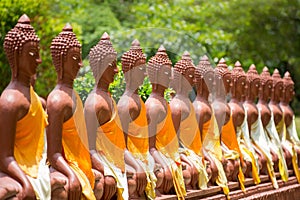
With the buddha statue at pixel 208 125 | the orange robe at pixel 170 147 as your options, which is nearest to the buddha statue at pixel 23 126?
the orange robe at pixel 170 147

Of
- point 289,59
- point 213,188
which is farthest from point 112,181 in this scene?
point 289,59

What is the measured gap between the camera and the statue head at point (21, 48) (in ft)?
14.1

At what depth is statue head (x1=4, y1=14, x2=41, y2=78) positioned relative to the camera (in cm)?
431

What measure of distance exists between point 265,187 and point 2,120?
13.9ft

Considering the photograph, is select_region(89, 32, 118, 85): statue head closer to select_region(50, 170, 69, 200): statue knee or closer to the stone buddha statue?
select_region(50, 170, 69, 200): statue knee

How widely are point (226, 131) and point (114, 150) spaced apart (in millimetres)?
2300

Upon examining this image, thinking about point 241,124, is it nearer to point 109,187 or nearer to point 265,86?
point 265,86

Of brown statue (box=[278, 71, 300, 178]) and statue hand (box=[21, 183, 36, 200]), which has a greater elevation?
statue hand (box=[21, 183, 36, 200])

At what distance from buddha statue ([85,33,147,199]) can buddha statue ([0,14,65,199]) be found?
632mm

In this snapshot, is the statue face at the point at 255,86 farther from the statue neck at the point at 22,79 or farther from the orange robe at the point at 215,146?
the statue neck at the point at 22,79

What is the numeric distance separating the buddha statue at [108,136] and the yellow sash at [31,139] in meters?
0.67

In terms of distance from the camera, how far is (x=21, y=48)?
432 centimetres

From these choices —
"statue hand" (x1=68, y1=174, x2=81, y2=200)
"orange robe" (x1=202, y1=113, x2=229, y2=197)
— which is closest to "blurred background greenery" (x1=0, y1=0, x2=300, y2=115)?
"orange robe" (x1=202, y1=113, x2=229, y2=197)

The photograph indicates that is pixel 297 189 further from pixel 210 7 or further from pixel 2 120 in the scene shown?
pixel 210 7
